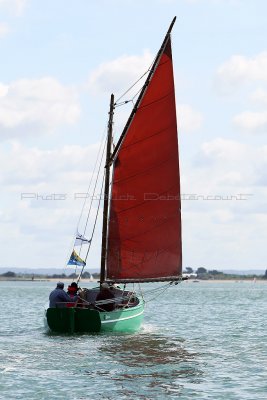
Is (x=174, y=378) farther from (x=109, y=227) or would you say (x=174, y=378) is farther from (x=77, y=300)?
(x=109, y=227)

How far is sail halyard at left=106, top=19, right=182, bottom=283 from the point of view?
123 feet

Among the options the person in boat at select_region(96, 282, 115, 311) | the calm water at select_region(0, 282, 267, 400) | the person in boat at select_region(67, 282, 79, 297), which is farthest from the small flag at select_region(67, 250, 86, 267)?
the person in boat at select_region(96, 282, 115, 311)

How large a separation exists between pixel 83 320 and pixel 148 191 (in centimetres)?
734

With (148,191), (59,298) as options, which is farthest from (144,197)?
(59,298)

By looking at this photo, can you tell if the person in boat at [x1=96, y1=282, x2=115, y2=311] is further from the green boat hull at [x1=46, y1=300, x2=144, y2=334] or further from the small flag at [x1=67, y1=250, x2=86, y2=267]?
the small flag at [x1=67, y1=250, x2=86, y2=267]

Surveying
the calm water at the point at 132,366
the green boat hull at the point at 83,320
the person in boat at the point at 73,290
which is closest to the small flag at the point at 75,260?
the calm water at the point at 132,366

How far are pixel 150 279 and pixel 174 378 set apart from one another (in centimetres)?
1372

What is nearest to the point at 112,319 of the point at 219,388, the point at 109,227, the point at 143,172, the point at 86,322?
the point at 86,322

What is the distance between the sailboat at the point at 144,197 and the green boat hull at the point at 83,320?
1.19 feet

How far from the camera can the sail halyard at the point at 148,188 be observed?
3759 cm

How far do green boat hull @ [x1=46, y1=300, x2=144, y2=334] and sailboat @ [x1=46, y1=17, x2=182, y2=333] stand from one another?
36 cm

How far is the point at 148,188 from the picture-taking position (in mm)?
38062

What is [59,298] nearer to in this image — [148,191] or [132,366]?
[148,191]

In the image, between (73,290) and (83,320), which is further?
(73,290)
